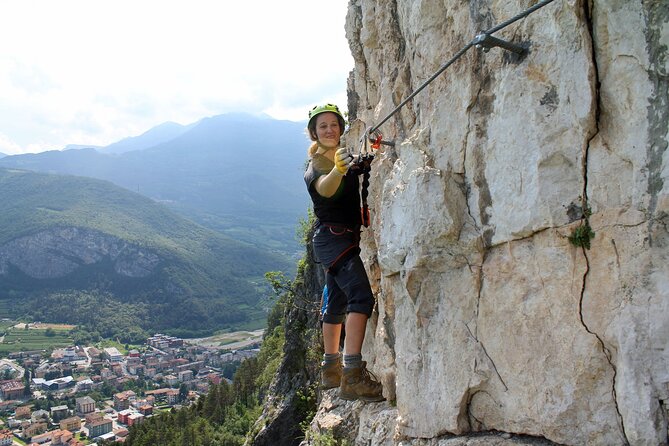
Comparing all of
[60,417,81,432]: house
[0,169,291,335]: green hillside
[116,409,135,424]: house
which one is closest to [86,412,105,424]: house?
[60,417,81,432]: house

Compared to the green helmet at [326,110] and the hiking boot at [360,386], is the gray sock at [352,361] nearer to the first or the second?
the hiking boot at [360,386]

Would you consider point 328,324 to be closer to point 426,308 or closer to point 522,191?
point 426,308

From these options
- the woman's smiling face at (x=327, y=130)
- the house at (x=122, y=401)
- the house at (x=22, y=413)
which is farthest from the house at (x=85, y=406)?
the woman's smiling face at (x=327, y=130)

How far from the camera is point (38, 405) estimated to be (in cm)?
7938

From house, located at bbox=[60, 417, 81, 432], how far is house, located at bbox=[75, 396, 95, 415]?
26.1 feet

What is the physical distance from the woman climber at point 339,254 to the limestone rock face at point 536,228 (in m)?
0.65

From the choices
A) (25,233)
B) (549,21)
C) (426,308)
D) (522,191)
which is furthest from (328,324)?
(25,233)

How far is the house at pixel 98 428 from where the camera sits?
65.9m

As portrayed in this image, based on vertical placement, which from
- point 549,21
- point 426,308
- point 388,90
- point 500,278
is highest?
point 388,90

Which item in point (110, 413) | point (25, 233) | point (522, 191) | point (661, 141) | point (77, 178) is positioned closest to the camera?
point (661, 141)

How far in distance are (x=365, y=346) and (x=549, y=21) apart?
4365mm

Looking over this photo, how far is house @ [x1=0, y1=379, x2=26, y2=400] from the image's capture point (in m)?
82.3

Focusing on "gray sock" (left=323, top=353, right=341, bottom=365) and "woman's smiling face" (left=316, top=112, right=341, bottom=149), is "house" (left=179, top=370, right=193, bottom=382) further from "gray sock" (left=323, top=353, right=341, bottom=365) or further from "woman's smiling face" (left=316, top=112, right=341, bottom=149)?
"woman's smiling face" (left=316, top=112, right=341, bottom=149)

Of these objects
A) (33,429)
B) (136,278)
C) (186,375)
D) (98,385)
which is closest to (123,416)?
(33,429)
